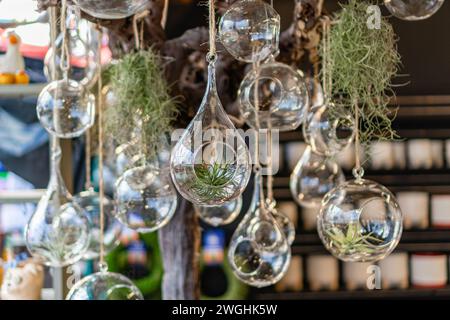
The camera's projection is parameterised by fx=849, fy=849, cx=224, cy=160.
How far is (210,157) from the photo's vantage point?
1422 mm

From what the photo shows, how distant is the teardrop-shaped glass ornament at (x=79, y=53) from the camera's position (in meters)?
2.47

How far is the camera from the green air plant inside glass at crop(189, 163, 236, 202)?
143 cm

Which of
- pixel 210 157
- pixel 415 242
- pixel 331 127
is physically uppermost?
pixel 331 127

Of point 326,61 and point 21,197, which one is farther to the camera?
point 21,197

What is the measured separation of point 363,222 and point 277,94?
41cm

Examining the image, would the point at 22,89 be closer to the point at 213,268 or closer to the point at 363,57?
the point at 213,268

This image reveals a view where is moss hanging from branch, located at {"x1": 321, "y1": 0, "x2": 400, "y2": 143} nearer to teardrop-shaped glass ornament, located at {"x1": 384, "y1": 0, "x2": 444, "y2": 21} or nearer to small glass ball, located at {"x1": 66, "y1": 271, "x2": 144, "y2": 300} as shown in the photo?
teardrop-shaped glass ornament, located at {"x1": 384, "y1": 0, "x2": 444, "y2": 21}

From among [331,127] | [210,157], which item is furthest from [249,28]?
[331,127]

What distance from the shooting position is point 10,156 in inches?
157

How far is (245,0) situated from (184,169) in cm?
54

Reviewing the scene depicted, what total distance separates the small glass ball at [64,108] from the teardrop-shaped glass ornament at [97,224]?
1.17ft

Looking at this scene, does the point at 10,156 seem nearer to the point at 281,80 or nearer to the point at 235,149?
the point at 281,80

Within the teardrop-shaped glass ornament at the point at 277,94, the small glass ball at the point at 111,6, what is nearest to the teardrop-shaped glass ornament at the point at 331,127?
the teardrop-shaped glass ornament at the point at 277,94

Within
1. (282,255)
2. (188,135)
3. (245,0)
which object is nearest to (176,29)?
(282,255)
